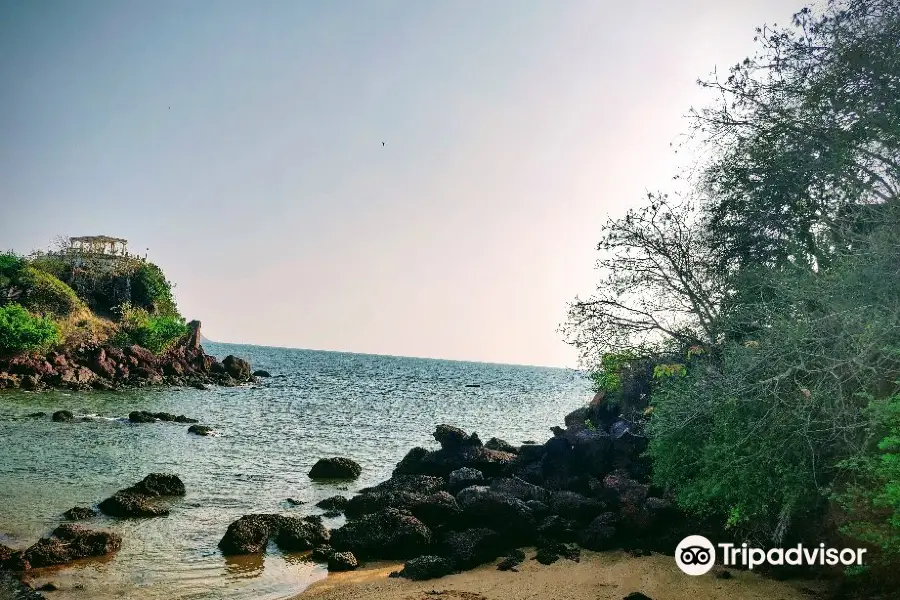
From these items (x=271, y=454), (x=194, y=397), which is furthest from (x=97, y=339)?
(x=271, y=454)

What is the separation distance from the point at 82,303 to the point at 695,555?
68561 mm

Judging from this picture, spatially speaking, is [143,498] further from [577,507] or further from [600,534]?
[600,534]

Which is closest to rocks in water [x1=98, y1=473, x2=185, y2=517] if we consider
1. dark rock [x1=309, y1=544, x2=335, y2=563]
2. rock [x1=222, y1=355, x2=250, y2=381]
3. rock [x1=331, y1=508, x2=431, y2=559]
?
dark rock [x1=309, y1=544, x2=335, y2=563]

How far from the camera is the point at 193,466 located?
24.2 metres

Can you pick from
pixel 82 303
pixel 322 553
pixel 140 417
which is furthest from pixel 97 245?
pixel 322 553

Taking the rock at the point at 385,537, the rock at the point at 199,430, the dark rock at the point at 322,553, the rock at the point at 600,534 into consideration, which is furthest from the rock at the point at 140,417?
the rock at the point at 600,534

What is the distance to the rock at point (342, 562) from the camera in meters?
13.2

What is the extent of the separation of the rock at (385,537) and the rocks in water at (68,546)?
5.21 meters

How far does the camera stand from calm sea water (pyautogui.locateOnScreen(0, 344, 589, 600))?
12.5 meters

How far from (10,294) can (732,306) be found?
211 feet

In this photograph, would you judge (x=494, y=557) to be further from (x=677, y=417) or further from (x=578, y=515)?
(x=677, y=417)

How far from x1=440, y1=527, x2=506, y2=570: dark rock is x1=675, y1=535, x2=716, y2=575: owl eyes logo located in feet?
13.1

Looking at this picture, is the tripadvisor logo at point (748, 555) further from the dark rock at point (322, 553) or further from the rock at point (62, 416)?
the rock at point (62, 416)

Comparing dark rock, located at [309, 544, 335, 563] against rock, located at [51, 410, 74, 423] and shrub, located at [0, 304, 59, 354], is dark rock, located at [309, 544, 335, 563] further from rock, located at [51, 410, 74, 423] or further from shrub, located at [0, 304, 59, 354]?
shrub, located at [0, 304, 59, 354]
